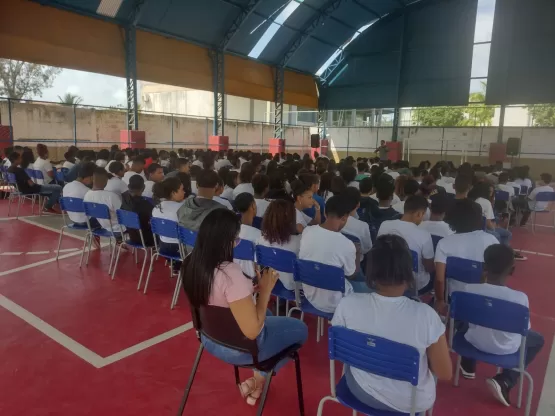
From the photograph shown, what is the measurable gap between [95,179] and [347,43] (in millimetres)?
18418

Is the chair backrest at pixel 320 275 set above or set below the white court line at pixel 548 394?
above

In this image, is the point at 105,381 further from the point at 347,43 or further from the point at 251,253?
the point at 347,43

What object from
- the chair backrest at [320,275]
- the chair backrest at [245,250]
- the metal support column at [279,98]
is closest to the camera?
the chair backrest at [320,275]

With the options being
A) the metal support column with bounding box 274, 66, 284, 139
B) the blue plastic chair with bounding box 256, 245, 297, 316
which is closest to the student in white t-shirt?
the blue plastic chair with bounding box 256, 245, 297, 316

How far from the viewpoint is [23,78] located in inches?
1009

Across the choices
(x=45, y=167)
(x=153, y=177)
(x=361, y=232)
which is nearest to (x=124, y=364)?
(x=361, y=232)

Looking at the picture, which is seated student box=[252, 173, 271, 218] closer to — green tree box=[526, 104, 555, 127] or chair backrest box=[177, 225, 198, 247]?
chair backrest box=[177, 225, 198, 247]

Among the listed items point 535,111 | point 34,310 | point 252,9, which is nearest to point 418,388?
point 34,310

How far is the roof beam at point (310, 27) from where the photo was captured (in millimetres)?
16641

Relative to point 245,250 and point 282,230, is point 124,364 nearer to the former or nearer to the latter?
point 245,250

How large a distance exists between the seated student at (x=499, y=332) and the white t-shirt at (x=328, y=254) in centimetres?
76

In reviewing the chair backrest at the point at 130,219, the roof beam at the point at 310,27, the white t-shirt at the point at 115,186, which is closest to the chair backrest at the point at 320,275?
the chair backrest at the point at 130,219

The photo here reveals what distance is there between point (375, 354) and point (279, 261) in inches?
58.4

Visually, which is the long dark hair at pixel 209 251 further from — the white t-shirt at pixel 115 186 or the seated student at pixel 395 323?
the white t-shirt at pixel 115 186
